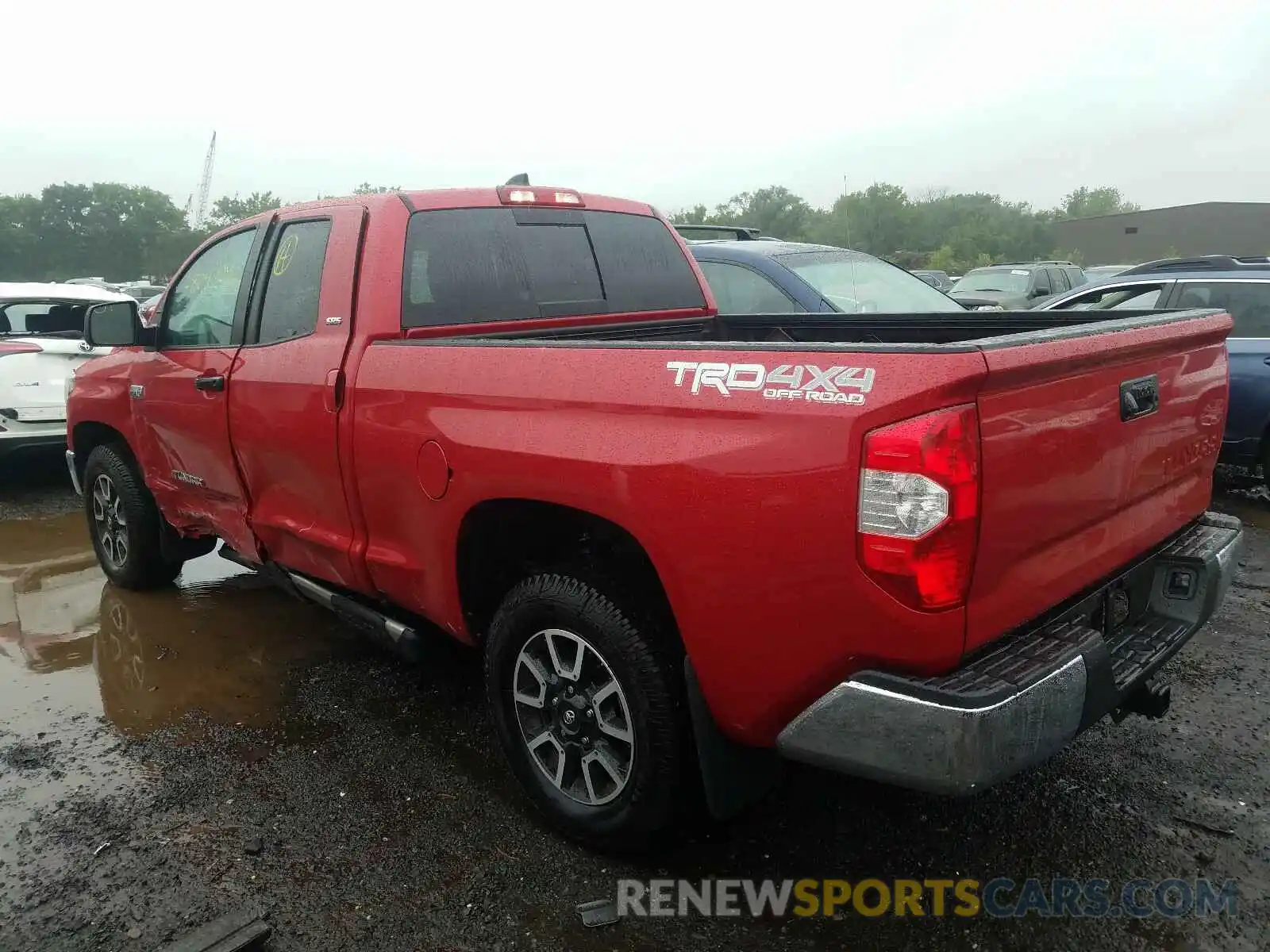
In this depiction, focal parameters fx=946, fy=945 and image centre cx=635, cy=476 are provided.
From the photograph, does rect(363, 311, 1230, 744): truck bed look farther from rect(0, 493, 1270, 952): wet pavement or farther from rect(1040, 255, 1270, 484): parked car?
rect(1040, 255, 1270, 484): parked car

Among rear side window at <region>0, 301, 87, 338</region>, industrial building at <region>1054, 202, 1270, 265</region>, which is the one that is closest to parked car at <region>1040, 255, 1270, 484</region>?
rear side window at <region>0, 301, 87, 338</region>

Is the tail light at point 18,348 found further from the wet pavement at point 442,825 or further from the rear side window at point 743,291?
the rear side window at point 743,291

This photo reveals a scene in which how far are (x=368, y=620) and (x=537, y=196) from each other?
177 cm

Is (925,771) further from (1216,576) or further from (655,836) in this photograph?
(1216,576)

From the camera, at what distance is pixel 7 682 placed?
13.7ft

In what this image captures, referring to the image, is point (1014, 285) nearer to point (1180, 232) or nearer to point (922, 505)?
point (922, 505)

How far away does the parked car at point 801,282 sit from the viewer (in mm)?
6289

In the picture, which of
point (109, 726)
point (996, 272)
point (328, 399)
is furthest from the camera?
point (996, 272)

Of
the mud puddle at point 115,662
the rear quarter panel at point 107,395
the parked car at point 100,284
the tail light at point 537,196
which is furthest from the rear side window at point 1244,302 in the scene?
the parked car at point 100,284

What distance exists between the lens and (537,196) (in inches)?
148

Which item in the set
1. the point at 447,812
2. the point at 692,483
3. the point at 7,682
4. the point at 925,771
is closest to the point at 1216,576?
the point at 925,771

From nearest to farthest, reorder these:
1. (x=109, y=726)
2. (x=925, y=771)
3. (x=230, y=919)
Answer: (x=925, y=771) → (x=230, y=919) → (x=109, y=726)

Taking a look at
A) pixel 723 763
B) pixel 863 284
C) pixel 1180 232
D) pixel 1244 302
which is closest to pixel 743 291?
pixel 863 284

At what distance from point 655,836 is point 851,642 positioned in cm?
96
